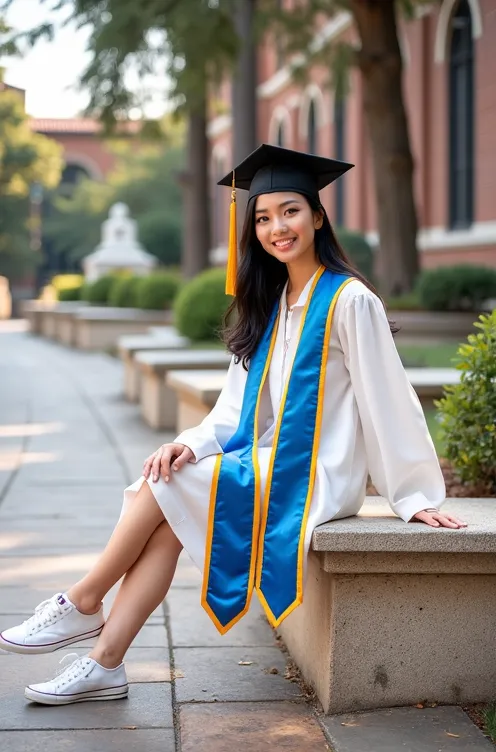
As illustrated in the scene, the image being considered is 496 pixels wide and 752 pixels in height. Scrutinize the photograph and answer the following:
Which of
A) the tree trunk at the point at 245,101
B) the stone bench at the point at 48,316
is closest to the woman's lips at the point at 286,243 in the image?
the tree trunk at the point at 245,101

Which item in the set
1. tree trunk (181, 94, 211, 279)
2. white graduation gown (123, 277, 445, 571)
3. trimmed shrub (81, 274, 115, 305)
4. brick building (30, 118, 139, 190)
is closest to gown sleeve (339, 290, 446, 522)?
white graduation gown (123, 277, 445, 571)

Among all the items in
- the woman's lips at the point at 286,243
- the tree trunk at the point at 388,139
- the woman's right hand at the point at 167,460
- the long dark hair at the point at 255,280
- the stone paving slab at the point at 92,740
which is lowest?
the stone paving slab at the point at 92,740

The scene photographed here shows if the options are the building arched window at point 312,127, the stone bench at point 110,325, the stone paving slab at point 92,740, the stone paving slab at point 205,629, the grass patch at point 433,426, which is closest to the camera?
the stone paving slab at point 92,740

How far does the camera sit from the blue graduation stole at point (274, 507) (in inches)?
138

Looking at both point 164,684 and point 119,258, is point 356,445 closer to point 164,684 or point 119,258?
point 164,684

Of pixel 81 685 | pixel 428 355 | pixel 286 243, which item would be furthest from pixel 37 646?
pixel 428 355

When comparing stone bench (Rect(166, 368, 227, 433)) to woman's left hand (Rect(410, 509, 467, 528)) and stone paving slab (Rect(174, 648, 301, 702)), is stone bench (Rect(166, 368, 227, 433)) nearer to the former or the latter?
stone paving slab (Rect(174, 648, 301, 702))

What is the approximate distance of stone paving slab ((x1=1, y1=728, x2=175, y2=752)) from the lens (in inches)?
128

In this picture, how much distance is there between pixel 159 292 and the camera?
2195 centimetres

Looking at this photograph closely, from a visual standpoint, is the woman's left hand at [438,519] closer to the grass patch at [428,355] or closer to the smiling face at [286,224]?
the smiling face at [286,224]

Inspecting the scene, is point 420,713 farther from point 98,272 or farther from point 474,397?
point 98,272

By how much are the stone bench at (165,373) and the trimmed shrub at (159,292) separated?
36.7 ft

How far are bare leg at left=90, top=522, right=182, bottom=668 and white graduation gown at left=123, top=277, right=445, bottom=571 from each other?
96 millimetres

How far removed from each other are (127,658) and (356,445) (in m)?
1.19
